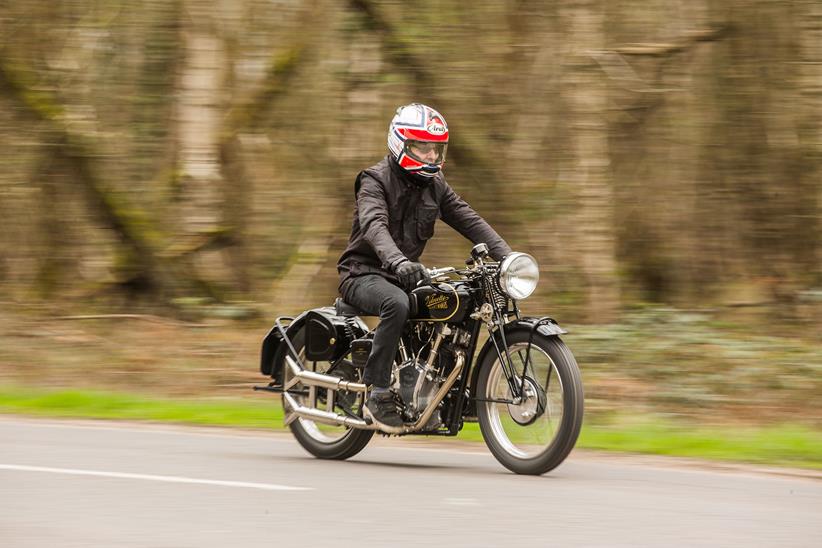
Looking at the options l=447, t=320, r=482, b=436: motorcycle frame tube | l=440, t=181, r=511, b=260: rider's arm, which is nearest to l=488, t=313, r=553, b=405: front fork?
l=447, t=320, r=482, b=436: motorcycle frame tube

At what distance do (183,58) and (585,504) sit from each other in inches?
389

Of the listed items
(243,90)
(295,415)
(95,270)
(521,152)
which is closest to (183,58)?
(243,90)

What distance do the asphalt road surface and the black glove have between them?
1.14 meters

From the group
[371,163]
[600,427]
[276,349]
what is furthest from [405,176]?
[371,163]

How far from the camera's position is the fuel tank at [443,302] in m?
7.56

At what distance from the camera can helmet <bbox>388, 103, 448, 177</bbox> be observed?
769 cm

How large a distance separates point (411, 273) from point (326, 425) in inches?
65.8

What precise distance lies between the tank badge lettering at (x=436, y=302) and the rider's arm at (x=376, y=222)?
0.30m

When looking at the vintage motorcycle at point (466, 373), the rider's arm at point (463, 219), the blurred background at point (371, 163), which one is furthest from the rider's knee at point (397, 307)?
the blurred background at point (371, 163)

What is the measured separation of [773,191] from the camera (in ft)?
46.6

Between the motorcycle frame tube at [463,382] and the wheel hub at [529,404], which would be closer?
the wheel hub at [529,404]

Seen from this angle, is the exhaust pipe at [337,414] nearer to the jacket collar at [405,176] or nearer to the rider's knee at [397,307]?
the rider's knee at [397,307]

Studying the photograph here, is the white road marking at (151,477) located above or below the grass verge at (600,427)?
below

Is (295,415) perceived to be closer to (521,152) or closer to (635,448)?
(635,448)
